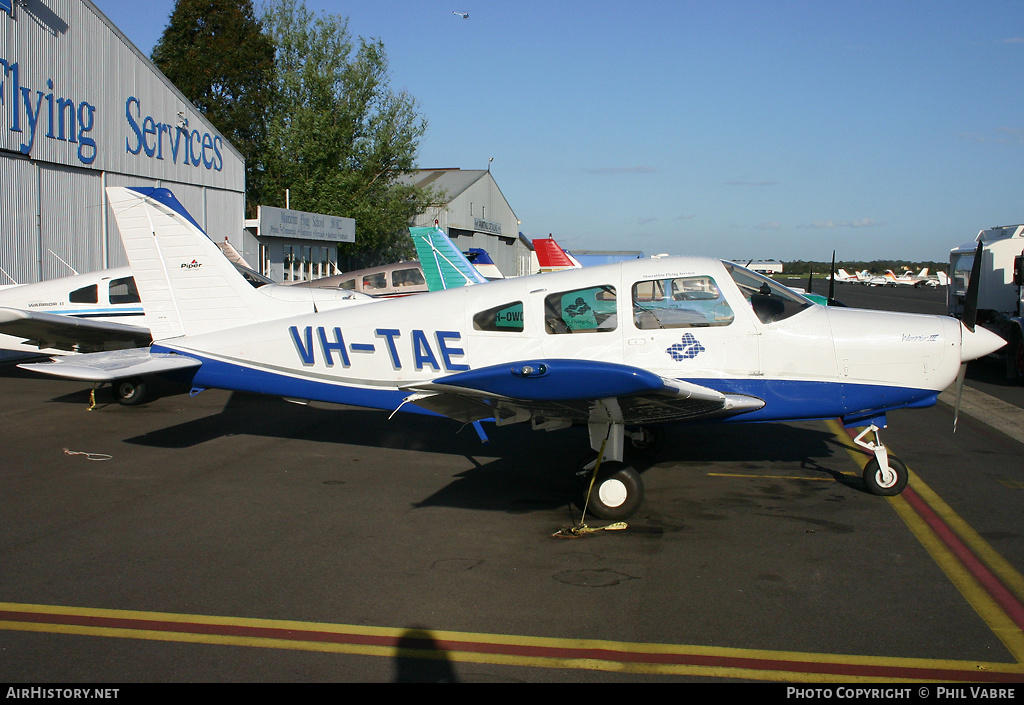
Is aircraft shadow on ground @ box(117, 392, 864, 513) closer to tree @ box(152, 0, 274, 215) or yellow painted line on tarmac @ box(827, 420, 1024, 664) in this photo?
yellow painted line on tarmac @ box(827, 420, 1024, 664)

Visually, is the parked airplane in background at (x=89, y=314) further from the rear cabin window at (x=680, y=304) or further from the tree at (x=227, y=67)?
the tree at (x=227, y=67)

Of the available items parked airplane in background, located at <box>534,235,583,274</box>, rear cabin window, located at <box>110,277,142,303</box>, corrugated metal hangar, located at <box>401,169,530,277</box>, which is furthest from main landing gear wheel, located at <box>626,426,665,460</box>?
corrugated metal hangar, located at <box>401,169,530,277</box>

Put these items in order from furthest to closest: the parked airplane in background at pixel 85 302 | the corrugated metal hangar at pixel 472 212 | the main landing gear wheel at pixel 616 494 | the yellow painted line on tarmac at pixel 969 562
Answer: the corrugated metal hangar at pixel 472 212 → the parked airplane in background at pixel 85 302 → the main landing gear wheel at pixel 616 494 → the yellow painted line on tarmac at pixel 969 562

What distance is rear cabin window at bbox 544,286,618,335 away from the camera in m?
6.53

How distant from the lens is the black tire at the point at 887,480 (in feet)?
21.9

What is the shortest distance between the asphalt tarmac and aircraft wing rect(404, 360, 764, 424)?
3.04 feet

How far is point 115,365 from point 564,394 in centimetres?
456

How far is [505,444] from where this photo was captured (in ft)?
29.3

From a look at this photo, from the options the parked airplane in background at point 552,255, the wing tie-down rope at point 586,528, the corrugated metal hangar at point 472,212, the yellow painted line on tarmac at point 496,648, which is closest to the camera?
the yellow painted line on tarmac at point 496,648

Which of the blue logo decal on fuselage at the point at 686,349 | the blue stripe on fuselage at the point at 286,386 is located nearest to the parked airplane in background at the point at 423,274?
the blue stripe on fuselage at the point at 286,386

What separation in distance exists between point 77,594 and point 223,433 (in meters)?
5.10

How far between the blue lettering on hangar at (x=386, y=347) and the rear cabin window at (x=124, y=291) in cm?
649

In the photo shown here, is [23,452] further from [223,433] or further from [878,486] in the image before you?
[878,486]
